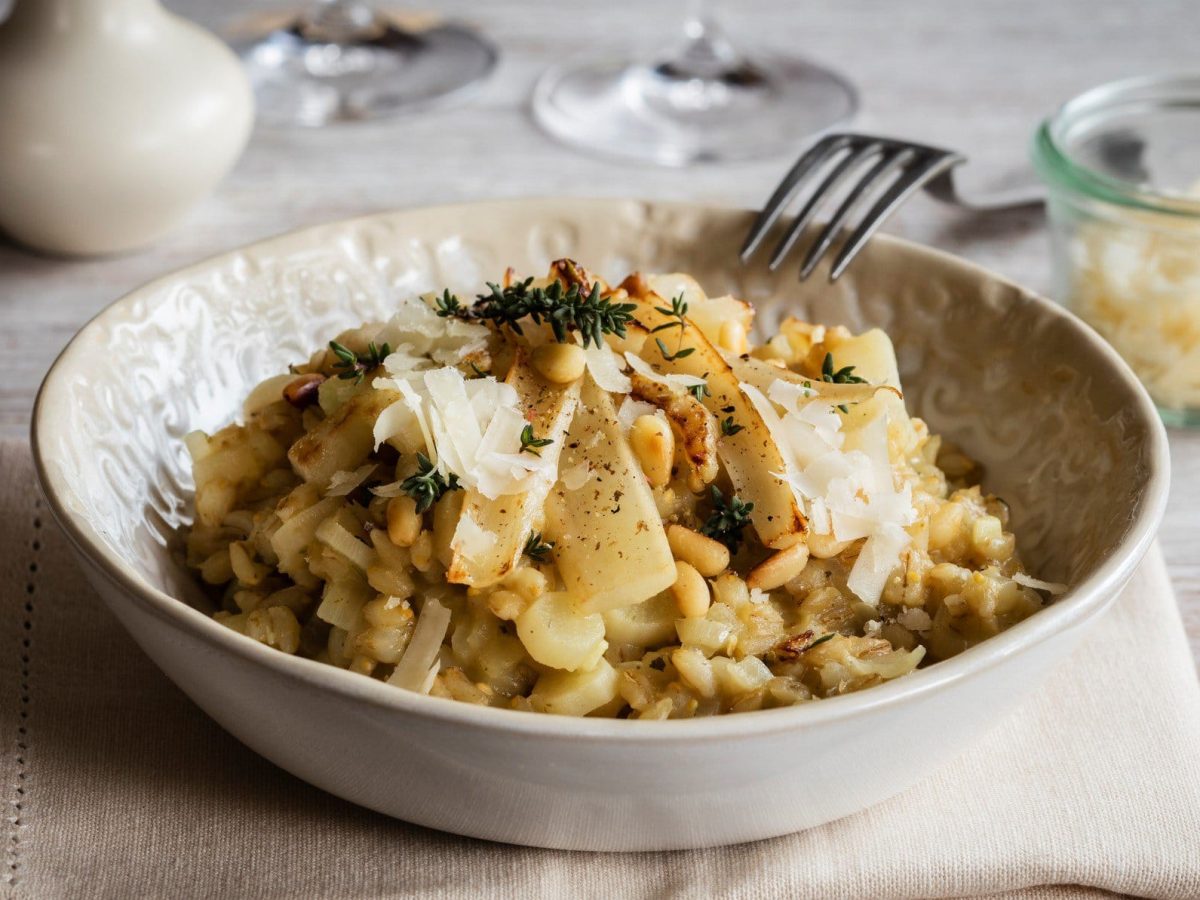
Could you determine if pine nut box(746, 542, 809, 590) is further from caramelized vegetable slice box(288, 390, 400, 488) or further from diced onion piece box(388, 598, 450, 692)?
caramelized vegetable slice box(288, 390, 400, 488)

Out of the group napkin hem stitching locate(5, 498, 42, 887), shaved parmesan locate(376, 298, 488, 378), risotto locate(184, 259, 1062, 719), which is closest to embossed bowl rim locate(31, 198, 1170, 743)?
risotto locate(184, 259, 1062, 719)

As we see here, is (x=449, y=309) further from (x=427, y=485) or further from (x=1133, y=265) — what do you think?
(x=1133, y=265)

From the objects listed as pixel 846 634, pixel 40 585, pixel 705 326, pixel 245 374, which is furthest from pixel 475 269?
pixel 846 634

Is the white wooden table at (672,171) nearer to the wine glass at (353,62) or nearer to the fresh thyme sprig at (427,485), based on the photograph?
the wine glass at (353,62)

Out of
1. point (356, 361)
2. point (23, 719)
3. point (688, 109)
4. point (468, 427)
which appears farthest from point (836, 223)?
point (688, 109)

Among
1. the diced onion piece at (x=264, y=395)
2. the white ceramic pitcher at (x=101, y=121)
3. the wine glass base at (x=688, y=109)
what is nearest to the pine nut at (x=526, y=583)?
the diced onion piece at (x=264, y=395)
